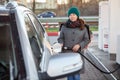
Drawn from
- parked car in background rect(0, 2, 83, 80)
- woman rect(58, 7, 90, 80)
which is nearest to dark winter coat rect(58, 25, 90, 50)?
woman rect(58, 7, 90, 80)

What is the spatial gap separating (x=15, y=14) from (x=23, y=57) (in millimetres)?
410

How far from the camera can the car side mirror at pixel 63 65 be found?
3037 mm

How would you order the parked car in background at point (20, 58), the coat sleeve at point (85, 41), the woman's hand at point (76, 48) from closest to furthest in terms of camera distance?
the parked car in background at point (20, 58)
the woman's hand at point (76, 48)
the coat sleeve at point (85, 41)

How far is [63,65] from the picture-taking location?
3.09 m

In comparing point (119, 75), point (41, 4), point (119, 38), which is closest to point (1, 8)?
point (119, 75)

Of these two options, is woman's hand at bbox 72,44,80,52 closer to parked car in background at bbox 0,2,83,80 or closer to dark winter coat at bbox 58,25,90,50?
dark winter coat at bbox 58,25,90,50

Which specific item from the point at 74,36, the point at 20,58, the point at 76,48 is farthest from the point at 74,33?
the point at 20,58

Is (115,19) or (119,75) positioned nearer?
(119,75)

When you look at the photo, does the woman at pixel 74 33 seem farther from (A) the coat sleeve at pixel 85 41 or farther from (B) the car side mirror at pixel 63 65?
(B) the car side mirror at pixel 63 65

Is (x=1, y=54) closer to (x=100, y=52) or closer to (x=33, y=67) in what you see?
(x=33, y=67)

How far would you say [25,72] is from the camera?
9.59ft

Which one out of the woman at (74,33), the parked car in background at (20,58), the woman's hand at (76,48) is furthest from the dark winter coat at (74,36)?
the parked car in background at (20,58)

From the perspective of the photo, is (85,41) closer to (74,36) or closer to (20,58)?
(74,36)

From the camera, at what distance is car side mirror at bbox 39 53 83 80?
3.04 metres
